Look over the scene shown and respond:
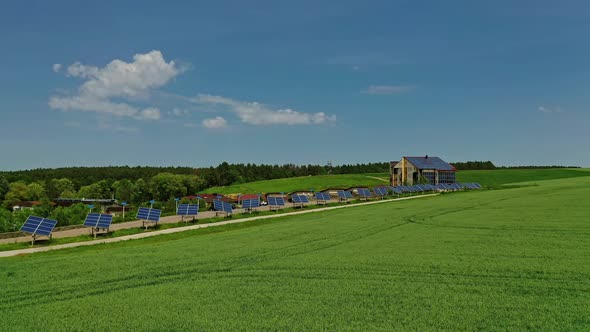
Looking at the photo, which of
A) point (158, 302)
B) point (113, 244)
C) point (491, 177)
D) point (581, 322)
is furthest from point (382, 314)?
point (491, 177)

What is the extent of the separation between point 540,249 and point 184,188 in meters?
164

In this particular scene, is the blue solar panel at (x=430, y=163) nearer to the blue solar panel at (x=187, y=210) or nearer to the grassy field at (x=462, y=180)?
the grassy field at (x=462, y=180)

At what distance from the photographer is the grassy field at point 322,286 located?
9031 mm

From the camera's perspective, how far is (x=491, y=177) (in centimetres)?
13138

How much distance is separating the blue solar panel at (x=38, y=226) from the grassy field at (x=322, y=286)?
37.7ft

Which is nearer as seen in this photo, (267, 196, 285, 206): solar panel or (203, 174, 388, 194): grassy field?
(267, 196, 285, 206): solar panel

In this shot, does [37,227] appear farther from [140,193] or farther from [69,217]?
[140,193]

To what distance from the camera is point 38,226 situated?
91.7 ft

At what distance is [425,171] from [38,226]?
93159 mm

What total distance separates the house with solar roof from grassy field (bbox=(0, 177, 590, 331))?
293ft

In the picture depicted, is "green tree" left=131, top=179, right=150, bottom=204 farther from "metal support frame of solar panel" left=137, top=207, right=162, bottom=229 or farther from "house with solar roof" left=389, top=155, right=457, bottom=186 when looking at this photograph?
"metal support frame of solar panel" left=137, top=207, right=162, bottom=229

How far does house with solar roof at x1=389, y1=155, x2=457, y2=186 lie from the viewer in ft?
352

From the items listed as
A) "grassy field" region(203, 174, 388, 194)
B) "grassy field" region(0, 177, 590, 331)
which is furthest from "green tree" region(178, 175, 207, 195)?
"grassy field" region(0, 177, 590, 331)

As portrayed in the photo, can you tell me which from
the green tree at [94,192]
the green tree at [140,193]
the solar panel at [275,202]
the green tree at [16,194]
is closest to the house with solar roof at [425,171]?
the solar panel at [275,202]
